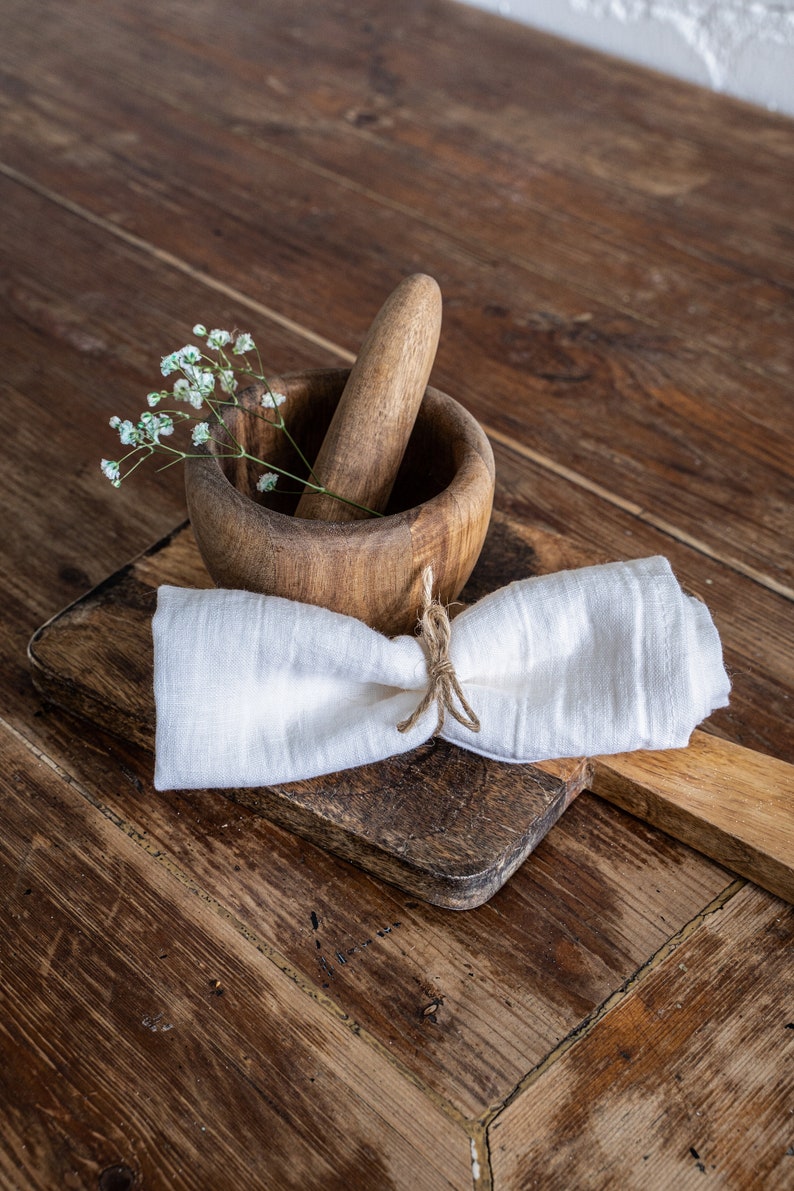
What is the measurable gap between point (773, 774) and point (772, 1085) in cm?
14

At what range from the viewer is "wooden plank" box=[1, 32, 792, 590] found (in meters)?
0.75

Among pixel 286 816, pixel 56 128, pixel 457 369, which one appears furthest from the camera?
pixel 56 128

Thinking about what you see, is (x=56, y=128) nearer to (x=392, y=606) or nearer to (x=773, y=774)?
(x=392, y=606)

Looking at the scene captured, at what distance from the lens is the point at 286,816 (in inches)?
20.3

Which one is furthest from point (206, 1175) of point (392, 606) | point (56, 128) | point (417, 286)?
point (56, 128)

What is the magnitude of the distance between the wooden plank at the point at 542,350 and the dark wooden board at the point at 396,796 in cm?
→ 27

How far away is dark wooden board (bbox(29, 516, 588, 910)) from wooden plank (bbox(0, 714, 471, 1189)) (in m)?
0.06

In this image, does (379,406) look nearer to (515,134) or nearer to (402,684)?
(402,684)

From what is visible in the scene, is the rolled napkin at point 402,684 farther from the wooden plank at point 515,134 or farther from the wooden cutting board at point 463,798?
the wooden plank at point 515,134

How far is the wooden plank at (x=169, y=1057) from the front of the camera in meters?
0.41

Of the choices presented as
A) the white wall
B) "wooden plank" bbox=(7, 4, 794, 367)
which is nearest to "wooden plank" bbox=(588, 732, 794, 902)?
"wooden plank" bbox=(7, 4, 794, 367)

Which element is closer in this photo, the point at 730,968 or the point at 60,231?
the point at 730,968

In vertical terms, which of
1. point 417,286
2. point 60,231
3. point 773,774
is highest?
point 417,286

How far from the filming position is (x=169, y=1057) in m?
0.44
